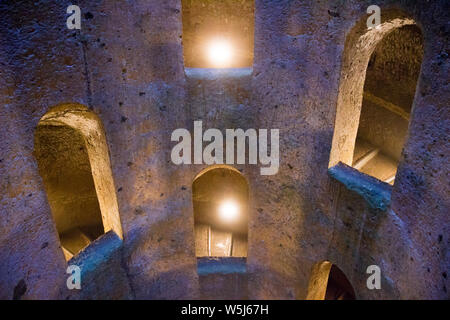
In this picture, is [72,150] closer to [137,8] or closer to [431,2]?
[137,8]

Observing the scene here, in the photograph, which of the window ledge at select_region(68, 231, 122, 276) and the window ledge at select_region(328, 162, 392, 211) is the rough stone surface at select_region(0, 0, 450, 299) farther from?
the window ledge at select_region(68, 231, 122, 276)

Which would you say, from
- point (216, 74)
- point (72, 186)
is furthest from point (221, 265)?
point (72, 186)

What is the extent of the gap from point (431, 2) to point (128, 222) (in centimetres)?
449

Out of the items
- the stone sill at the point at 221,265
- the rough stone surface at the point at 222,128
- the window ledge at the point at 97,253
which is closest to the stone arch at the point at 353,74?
the rough stone surface at the point at 222,128

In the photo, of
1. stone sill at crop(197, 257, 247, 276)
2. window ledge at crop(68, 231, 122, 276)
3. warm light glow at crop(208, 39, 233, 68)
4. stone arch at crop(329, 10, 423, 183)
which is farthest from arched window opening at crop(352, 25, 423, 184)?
window ledge at crop(68, 231, 122, 276)

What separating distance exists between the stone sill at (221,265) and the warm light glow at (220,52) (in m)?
→ 4.77

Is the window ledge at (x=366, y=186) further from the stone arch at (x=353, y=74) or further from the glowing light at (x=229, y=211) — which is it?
the glowing light at (x=229, y=211)

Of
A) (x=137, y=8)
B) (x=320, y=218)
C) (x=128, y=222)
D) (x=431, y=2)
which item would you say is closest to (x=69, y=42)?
(x=137, y=8)

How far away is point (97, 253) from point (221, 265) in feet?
8.03

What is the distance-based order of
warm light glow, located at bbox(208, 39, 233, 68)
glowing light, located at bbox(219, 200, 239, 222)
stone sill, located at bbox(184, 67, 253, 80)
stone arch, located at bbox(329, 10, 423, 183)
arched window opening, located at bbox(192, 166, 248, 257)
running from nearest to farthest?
1. stone arch, located at bbox(329, 10, 423, 183)
2. stone sill, located at bbox(184, 67, 253, 80)
3. warm light glow, located at bbox(208, 39, 233, 68)
4. arched window opening, located at bbox(192, 166, 248, 257)
5. glowing light, located at bbox(219, 200, 239, 222)

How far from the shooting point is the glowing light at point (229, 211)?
8.45 metres

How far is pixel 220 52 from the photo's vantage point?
25.0 ft

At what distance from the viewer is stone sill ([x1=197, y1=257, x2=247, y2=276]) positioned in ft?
19.1

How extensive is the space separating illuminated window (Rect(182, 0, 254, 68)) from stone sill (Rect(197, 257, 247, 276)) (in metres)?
4.71
